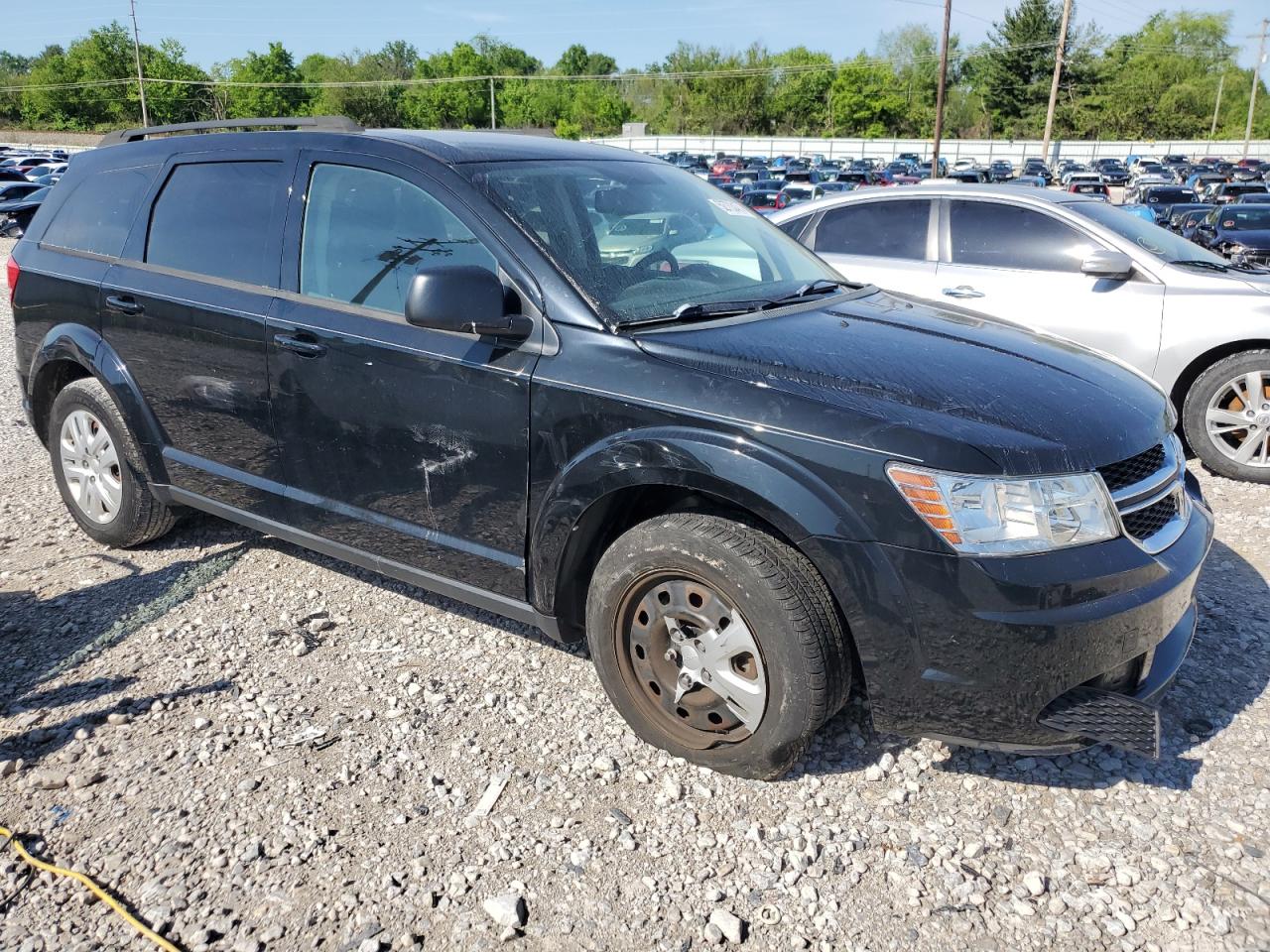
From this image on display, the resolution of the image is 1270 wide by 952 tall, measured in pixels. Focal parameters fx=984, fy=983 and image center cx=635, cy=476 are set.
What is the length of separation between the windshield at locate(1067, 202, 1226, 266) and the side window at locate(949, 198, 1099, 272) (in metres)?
0.21

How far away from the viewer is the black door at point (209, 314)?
374 cm

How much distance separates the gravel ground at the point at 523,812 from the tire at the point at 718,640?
16 cm

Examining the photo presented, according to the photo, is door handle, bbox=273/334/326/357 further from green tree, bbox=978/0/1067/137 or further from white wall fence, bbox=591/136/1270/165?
green tree, bbox=978/0/1067/137

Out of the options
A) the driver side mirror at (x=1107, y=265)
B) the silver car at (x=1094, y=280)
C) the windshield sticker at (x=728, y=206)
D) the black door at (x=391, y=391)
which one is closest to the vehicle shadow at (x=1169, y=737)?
the black door at (x=391, y=391)

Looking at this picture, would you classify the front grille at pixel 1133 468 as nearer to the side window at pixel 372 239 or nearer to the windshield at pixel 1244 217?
the side window at pixel 372 239

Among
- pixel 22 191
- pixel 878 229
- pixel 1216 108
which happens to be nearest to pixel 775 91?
pixel 1216 108

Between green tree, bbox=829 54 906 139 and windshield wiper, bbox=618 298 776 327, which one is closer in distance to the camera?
windshield wiper, bbox=618 298 776 327

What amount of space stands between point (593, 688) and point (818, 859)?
113 centimetres

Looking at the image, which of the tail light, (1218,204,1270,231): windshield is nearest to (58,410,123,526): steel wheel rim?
the tail light

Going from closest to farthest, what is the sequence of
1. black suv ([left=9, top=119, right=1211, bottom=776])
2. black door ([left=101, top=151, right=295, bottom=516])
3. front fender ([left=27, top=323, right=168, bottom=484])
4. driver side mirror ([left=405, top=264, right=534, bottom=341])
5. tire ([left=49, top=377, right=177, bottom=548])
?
1. black suv ([left=9, top=119, right=1211, bottom=776])
2. driver side mirror ([left=405, top=264, right=534, bottom=341])
3. black door ([left=101, top=151, right=295, bottom=516])
4. front fender ([left=27, top=323, right=168, bottom=484])
5. tire ([left=49, top=377, right=177, bottom=548])

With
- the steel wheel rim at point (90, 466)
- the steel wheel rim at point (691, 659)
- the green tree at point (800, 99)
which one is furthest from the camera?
the green tree at point (800, 99)

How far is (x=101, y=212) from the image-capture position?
14.8 ft

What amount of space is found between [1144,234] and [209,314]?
5.66m

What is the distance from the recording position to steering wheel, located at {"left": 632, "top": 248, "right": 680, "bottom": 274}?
336cm
